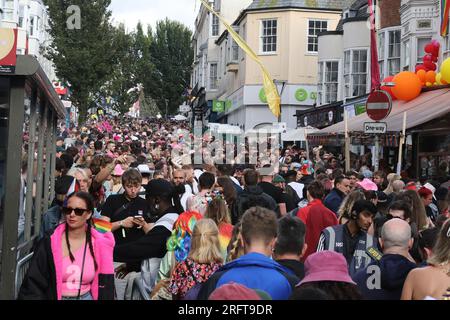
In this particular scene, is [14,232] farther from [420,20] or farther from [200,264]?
[420,20]

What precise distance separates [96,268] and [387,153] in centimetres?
1977

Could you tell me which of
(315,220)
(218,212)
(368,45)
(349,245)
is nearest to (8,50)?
(218,212)

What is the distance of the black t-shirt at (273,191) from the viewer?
11.8 metres

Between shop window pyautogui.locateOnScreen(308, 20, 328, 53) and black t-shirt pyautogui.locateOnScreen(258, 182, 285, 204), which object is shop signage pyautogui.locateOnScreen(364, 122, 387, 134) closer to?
black t-shirt pyautogui.locateOnScreen(258, 182, 285, 204)

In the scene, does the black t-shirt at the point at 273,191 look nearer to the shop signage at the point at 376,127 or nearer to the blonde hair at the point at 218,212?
the shop signage at the point at 376,127

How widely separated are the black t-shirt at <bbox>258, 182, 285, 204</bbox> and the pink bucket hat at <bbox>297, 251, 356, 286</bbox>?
696cm

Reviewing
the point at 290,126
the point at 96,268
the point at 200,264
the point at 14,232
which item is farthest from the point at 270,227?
the point at 290,126

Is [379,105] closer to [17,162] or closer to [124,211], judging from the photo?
[124,211]

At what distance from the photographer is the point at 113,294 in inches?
238

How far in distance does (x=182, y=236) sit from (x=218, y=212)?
812 millimetres

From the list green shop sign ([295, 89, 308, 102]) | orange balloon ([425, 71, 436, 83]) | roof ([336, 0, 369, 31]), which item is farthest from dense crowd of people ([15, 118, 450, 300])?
green shop sign ([295, 89, 308, 102])

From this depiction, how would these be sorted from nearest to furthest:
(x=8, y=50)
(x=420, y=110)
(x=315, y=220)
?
(x=8, y=50) < (x=315, y=220) < (x=420, y=110)

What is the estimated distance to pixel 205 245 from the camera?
5945mm

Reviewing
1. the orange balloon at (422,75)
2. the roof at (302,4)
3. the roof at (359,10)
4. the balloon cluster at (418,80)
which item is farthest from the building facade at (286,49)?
the orange balloon at (422,75)
